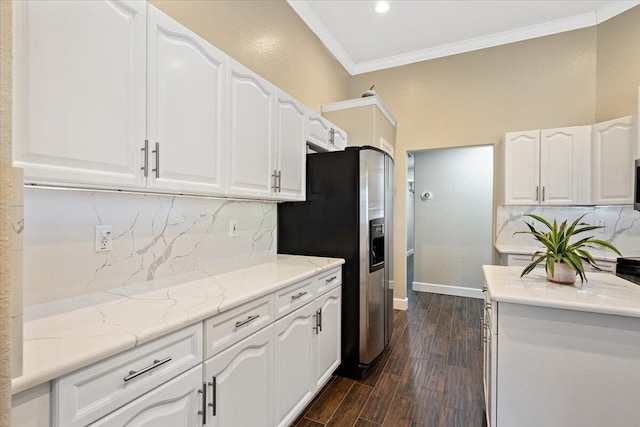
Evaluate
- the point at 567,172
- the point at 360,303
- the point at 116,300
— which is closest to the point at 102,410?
the point at 116,300

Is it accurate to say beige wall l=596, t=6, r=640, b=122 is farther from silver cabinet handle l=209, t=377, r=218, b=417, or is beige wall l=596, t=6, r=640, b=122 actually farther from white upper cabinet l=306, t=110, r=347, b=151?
silver cabinet handle l=209, t=377, r=218, b=417

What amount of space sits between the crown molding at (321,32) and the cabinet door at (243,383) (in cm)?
300

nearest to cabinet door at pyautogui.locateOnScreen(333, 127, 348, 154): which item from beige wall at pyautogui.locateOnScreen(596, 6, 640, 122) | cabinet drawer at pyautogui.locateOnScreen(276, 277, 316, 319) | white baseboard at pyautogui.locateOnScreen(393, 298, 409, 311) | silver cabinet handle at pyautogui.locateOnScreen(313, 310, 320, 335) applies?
cabinet drawer at pyautogui.locateOnScreen(276, 277, 316, 319)

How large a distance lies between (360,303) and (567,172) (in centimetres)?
270

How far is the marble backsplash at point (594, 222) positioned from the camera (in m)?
3.13

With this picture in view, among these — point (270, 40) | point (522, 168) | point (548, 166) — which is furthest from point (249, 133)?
point (548, 166)

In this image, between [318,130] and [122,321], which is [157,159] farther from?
[318,130]

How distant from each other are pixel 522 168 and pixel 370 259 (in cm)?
227

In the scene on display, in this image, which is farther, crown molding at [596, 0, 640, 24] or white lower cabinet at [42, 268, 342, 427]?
crown molding at [596, 0, 640, 24]

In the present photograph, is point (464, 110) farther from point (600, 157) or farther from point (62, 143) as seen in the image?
point (62, 143)

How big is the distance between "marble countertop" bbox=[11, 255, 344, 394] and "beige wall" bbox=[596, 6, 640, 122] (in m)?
3.84

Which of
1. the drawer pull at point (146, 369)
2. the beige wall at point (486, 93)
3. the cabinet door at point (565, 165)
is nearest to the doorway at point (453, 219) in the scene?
the beige wall at point (486, 93)

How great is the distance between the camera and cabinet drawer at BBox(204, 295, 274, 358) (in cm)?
119

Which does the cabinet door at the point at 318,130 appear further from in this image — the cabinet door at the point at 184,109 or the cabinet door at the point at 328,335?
the cabinet door at the point at 328,335
